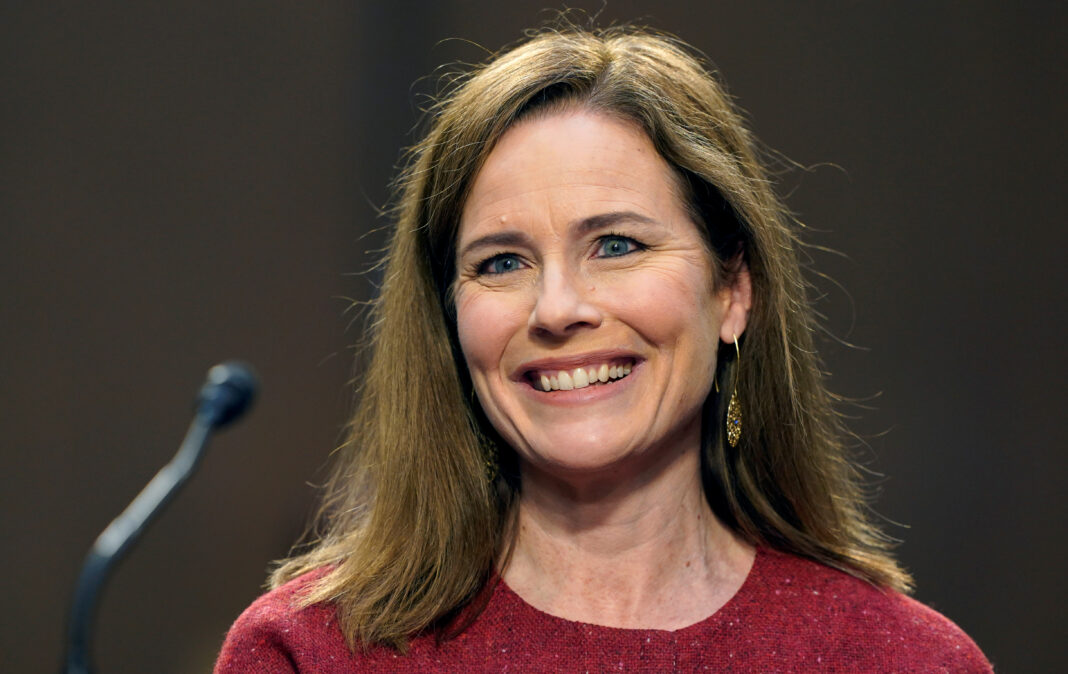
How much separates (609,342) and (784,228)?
0.43 metres

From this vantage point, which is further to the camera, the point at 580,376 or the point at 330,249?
the point at 330,249

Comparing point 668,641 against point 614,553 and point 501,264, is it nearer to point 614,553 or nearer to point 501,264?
point 614,553

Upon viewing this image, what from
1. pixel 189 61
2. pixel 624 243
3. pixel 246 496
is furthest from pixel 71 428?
pixel 624 243

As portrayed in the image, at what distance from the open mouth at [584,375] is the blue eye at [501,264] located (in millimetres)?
160

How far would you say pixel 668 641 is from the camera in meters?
1.90

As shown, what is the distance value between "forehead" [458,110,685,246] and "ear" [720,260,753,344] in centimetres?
18

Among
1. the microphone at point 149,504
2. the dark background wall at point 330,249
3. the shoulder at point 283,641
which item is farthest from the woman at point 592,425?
the dark background wall at point 330,249

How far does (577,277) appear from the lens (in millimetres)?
1846

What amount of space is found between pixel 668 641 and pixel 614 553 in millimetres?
155

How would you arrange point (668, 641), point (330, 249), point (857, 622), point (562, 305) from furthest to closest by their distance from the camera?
point (330, 249)
point (857, 622)
point (668, 641)
point (562, 305)

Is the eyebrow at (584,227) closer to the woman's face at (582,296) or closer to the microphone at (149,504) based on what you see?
the woman's face at (582,296)

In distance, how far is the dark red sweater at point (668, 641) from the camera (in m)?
1.85

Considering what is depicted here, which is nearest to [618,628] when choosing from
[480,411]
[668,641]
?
[668,641]

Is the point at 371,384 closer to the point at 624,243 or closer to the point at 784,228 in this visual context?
the point at 624,243
